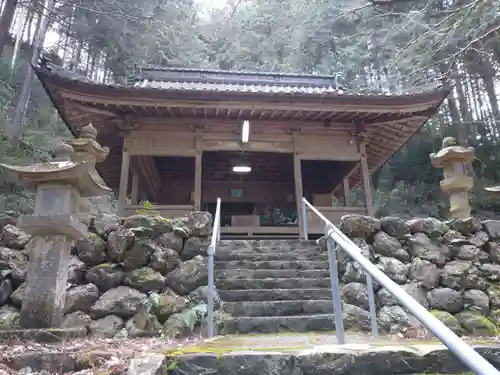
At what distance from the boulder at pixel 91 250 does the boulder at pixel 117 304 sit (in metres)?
0.47

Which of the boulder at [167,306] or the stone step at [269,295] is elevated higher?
the stone step at [269,295]

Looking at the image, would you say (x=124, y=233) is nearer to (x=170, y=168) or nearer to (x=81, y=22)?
(x=170, y=168)

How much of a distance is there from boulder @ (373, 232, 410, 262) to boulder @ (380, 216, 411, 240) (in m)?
0.14

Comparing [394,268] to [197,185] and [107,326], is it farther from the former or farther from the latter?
[197,185]

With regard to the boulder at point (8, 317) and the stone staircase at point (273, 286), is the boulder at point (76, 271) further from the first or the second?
the stone staircase at point (273, 286)

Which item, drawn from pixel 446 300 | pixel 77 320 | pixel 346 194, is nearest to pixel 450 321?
pixel 446 300

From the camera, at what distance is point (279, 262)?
5.41 metres

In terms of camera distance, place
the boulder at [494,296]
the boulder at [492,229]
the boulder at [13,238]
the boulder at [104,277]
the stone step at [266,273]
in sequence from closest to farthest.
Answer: the boulder at [104,277], the boulder at [13,238], the boulder at [494,296], the stone step at [266,273], the boulder at [492,229]

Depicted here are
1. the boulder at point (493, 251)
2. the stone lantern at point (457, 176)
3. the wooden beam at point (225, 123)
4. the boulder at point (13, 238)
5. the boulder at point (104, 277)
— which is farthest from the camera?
the wooden beam at point (225, 123)

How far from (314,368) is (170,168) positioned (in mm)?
10182

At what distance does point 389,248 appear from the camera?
16.6 ft

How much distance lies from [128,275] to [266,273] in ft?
5.78

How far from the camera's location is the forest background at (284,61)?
43.0 ft

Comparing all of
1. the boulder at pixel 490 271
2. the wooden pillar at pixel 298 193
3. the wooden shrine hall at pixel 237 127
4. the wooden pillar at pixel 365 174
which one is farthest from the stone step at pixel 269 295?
the wooden pillar at pixel 365 174
